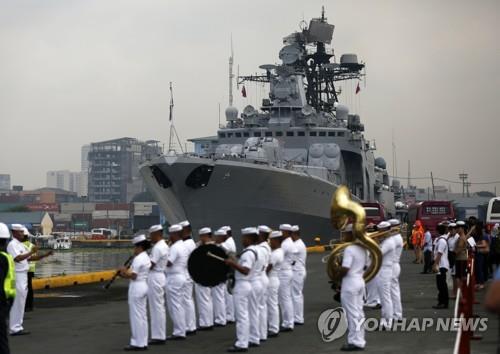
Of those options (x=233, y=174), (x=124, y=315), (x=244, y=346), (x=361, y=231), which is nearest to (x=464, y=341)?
(x=361, y=231)

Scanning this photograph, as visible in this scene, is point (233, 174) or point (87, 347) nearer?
point (87, 347)

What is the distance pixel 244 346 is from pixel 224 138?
44.0 m

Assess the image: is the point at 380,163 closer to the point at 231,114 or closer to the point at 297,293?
the point at 231,114

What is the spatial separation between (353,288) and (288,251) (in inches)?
126

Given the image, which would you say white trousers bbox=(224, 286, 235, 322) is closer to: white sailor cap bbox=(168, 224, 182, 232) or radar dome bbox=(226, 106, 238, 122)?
white sailor cap bbox=(168, 224, 182, 232)

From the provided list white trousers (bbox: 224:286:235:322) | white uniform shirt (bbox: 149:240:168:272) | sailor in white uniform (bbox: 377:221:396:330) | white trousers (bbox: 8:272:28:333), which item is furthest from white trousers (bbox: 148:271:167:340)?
sailor in white uniform (bbox: 377:221:396:330)

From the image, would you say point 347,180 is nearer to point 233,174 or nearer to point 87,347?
point 233,174

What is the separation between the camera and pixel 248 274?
1254 cm

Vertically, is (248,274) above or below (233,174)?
below

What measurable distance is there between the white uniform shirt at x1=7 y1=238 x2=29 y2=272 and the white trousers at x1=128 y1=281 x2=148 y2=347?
8.88 ft

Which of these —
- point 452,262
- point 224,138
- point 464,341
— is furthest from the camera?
point 224,138

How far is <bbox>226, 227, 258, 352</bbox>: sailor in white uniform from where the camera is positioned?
40.7ft

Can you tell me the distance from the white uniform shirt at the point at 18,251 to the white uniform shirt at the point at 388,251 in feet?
18.5

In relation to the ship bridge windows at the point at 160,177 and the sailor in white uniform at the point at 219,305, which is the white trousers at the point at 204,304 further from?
the ship bridge windows at the point at 160,177
